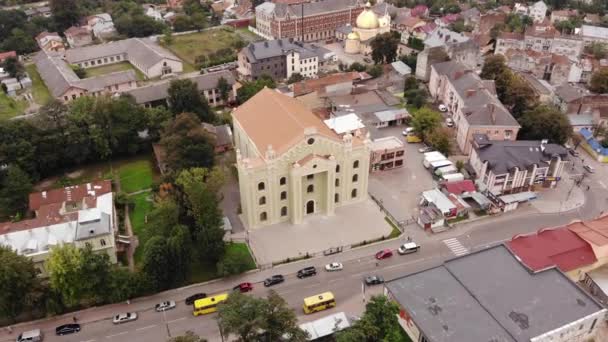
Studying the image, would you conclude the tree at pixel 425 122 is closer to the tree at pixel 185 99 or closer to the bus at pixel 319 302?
the tree at pixel 185 99

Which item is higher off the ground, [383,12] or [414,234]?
[383,12]

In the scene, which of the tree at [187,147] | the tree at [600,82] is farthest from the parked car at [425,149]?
the tree at [600,82]

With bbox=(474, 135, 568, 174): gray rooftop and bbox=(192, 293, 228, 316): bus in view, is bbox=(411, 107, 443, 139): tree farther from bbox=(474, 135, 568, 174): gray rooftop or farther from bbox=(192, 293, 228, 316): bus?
bbox=(192, 293, 228, 316): bus

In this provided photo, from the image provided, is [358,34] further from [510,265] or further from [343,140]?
[510,265]

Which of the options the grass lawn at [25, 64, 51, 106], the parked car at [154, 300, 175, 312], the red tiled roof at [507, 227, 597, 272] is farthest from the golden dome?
the parked car at [154, 300, 175, 312]

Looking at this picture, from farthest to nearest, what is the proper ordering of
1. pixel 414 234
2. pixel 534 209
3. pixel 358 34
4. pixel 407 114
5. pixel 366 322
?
pixel 358 34 → pixel 407 114 → pixel 534 209 → pixel 414 234 → pixel 366 322

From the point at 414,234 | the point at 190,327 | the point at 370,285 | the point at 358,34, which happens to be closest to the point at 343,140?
the point at 414,234
